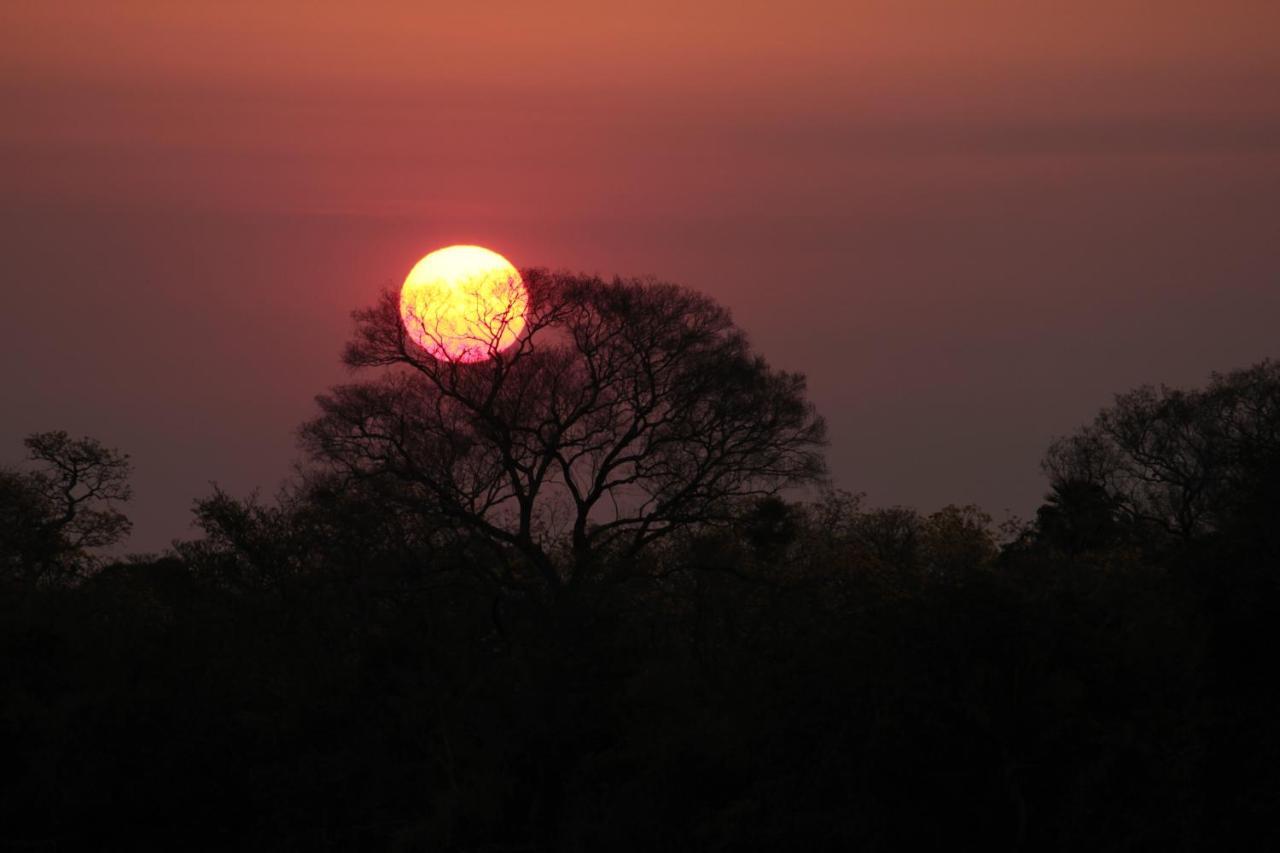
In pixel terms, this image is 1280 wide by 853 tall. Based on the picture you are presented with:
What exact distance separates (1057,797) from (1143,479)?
180 feet

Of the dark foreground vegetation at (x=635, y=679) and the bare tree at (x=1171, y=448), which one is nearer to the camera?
the dark foreground vegetation at (x=635, y=679)

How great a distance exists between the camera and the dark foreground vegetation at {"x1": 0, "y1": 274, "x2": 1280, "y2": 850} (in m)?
33.1

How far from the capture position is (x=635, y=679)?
4534 cm

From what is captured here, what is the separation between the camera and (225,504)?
59594 mm

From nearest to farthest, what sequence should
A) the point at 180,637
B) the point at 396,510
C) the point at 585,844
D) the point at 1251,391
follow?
the point at 585,844
the point at 180,637
the point at 396,510
the point at 1251,391

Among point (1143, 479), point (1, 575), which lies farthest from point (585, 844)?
point (1143, 479)

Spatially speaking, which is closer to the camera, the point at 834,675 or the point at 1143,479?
the point at 834,675

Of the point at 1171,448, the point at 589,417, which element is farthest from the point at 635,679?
the point at 1171,448

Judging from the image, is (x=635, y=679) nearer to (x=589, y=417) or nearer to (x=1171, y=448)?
(x=589, y=417)

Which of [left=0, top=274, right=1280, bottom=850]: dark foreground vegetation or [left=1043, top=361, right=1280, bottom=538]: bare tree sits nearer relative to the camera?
[left=0, top=274, right=1280, bottom=850]: dark foreground vegetation

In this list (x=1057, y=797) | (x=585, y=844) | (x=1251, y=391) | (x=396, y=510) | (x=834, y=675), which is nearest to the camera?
(x=1057, y=797)

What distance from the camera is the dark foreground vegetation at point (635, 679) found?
33062 mm

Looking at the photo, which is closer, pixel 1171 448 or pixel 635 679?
pixel 635 679

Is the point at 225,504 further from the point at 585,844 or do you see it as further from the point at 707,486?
the point at 585,844
